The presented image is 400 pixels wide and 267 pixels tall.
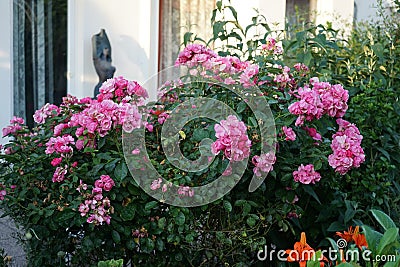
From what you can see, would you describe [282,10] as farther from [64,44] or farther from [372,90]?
[372,90]

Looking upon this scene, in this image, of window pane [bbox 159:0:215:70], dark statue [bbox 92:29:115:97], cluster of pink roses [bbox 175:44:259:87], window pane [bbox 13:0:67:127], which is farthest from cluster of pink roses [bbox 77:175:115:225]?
window pane [bbox 159:0:215:70]

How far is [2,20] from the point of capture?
5.95m

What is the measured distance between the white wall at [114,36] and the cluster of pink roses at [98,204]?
351 cm

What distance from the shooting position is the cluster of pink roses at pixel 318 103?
2.67m

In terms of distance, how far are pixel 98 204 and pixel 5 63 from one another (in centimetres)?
372

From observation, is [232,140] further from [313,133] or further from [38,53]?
[38,53]

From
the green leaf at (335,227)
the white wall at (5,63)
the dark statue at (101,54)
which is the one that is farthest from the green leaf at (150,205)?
the white wall at (5,63)

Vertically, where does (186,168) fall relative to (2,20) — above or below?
below

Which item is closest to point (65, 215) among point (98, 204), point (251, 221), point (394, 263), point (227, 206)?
point (98, 204)

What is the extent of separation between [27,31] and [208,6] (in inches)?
73.8

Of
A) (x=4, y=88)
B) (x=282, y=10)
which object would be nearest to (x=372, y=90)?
(x=282, y=10)

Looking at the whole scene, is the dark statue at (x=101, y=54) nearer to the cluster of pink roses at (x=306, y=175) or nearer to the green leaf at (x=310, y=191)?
the green leaf at (x=310, y=191)

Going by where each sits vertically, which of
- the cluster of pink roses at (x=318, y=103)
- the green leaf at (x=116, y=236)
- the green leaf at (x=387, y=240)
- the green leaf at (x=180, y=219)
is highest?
the cluster of pink roses at (x=318, y=103)

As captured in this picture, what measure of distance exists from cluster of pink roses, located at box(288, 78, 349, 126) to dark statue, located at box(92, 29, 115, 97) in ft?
11.6
